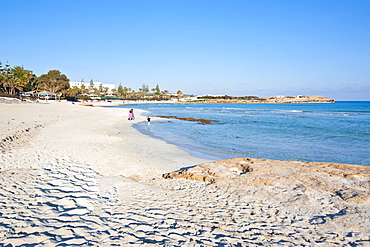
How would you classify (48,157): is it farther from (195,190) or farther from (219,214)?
(219,214)

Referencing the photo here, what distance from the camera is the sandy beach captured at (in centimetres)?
358

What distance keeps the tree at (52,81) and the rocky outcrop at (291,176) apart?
85.7m

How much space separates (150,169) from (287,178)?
4024 mm

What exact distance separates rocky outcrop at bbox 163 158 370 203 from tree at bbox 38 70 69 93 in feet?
281

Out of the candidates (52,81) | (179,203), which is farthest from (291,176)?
(52,81)

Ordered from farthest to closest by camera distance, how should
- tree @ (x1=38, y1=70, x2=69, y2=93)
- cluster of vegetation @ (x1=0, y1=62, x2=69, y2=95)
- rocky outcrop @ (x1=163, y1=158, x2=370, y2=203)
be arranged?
1. tree @ (x1=38, y1=70, x2=69, y2=93)
2. cluster of vegetation @ (x1=0, y1=62, x2=69, y2=95)
3. rocky outcrop @ (x1=163, y1=158, x2=370, y2=203)

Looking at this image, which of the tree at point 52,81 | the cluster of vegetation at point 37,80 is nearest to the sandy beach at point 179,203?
the cluster of vegetation at point 37,80

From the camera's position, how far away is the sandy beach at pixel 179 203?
3575 millimetres

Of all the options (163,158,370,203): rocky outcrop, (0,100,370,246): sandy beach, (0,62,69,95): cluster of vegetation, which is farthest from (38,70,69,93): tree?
(163,158,370,203): rocky outcrop

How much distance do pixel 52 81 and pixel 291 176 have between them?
8730 cm

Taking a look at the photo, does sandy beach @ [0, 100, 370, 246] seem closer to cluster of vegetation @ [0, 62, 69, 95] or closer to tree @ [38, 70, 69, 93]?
cluster of vegetation @ [0, 62, 69, 95]

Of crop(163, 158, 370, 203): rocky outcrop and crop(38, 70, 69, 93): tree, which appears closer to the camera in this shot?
crop(163, 158, 370, 203): rocky outcrop

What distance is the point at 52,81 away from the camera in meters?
78.8

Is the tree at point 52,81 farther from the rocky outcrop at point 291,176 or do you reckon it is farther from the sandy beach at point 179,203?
the rocky outcrop at point 291,176
